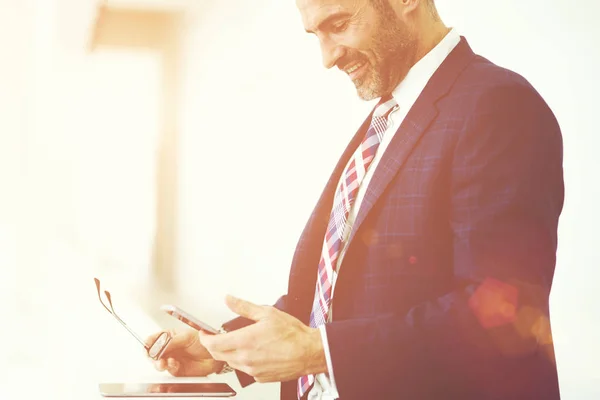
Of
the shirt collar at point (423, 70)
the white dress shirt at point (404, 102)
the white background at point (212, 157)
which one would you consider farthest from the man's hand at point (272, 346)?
the white background at point (212, 157)

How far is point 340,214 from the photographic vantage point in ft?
4.25

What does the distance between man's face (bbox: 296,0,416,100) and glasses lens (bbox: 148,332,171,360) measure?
0.59 metres

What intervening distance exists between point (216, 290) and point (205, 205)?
0.75 ft

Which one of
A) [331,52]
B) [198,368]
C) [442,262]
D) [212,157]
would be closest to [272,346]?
[442,262]

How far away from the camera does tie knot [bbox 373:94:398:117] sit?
4.35ft

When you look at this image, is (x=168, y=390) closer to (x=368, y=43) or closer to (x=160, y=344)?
(x=160, y=344)

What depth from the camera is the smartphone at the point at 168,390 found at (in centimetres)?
123

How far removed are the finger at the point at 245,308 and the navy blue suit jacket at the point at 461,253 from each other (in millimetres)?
104

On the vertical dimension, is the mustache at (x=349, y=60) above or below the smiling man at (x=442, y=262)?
above

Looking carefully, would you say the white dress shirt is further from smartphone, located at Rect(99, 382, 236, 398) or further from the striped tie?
smartphone, located at Rect(99, 382, 236, 398)

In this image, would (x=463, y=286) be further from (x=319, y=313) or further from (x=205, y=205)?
(x=205, y=205)

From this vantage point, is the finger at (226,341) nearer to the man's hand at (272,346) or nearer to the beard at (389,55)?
the man's hand at (272,346)

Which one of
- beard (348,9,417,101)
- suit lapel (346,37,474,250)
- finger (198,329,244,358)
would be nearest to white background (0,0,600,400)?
beard (348,9,417,101)

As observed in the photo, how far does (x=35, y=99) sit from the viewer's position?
85.4 inches
